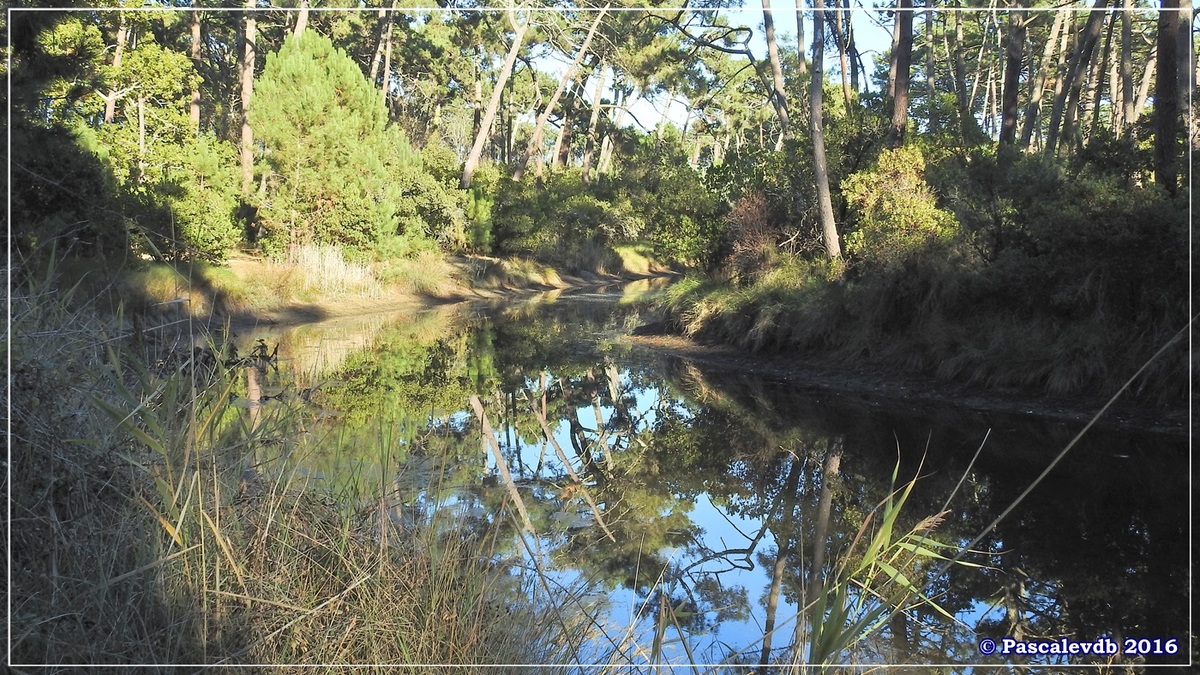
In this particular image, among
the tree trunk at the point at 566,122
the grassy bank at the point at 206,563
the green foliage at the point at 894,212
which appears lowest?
the grassy bank at the point at 206,563

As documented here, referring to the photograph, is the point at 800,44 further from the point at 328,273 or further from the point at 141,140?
the point at 141,140

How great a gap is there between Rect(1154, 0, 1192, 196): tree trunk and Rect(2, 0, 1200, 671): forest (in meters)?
0.04

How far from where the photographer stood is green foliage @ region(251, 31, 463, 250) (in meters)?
25.7

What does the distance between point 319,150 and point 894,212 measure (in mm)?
17661

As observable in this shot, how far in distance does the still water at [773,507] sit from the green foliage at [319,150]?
547 inches

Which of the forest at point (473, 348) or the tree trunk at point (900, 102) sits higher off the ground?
the tree trunk at point (900, 102)

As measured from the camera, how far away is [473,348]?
16578 millimetres

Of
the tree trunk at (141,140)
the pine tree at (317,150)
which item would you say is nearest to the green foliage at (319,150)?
the pine tree at (317,150)

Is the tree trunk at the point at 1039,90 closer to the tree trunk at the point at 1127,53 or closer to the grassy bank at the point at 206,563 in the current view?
the tree trunk at the point at 1127,53

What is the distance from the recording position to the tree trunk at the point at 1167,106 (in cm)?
1037

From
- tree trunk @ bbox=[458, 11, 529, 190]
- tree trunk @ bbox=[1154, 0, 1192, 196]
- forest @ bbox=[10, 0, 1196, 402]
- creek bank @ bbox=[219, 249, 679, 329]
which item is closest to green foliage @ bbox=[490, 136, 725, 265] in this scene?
forest @ bbox=[10, 0, 1196, 402]

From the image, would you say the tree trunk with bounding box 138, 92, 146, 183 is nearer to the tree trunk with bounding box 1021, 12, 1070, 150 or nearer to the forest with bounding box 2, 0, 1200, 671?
the forest with bounding box 2, 0, 1200, 671

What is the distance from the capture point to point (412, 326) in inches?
839

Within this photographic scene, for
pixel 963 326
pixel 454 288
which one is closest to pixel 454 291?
pixel 454 288
